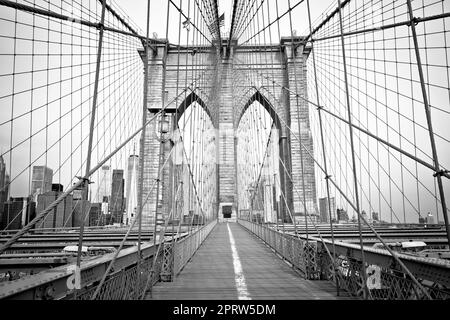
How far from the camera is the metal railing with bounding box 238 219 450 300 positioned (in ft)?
6.47

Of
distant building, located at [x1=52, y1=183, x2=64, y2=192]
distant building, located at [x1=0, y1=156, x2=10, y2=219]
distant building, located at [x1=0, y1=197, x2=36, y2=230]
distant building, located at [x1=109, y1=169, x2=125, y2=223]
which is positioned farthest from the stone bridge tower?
distant building, located at [x1=0, y1=156, x2=10, y2=219]

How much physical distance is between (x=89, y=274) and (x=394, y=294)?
89.8 inches

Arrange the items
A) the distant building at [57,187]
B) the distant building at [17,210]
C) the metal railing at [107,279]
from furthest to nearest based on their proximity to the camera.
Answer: the distant building at [57,187] < the distant building at [17,210] < the metal railing at [107,279]

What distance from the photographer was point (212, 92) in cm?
1788

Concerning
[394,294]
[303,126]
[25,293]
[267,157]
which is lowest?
[394,294]

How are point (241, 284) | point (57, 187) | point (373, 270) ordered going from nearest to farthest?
point (373, 270) → point (241, 284) → point (57, 187)

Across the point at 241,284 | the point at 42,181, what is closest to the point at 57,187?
the point at 42,181

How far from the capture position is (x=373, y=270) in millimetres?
2533

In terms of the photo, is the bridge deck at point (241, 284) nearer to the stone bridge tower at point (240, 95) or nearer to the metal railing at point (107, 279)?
the metal railing at point (107, 279)

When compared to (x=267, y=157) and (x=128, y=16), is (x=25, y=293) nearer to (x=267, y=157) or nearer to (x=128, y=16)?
(x=128, y=16)

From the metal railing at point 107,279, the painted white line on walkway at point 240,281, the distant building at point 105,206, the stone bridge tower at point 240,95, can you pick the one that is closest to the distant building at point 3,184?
the metal railing at point 107,279

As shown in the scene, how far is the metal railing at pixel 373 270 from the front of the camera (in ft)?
6.47

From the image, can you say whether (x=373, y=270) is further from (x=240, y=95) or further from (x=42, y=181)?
(x=240, y=95)
